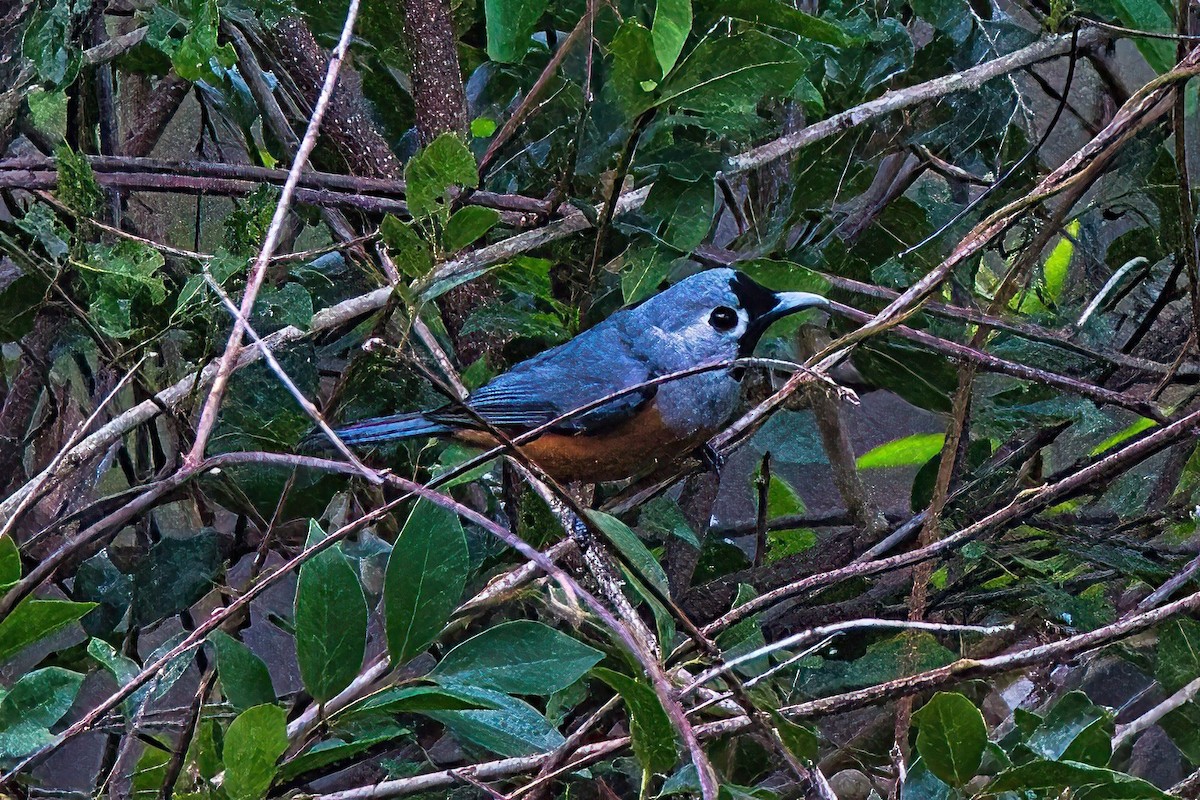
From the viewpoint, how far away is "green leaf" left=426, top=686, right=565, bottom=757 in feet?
4.57

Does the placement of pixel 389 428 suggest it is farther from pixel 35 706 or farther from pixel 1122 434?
pixel 1122 434

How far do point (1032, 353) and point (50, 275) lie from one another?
1.77m

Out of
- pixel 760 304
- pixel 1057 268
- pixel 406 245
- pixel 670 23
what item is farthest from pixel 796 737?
pixel 1057 268

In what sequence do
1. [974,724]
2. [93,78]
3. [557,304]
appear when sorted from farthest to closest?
[93,78] < [557,304] < [974,724]

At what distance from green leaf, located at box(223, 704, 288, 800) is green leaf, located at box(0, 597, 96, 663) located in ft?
0.97

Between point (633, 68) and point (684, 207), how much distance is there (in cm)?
34

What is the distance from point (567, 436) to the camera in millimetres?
2498

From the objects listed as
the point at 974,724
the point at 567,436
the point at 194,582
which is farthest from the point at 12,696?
the point at 567,436

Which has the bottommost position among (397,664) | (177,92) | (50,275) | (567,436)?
(567,436)

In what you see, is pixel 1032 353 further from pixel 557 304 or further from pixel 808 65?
pixel 557 304

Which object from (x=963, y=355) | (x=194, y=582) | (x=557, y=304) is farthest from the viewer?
(x=557, y=304)

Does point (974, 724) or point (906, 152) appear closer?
point (974, 724)

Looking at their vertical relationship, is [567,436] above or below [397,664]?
below

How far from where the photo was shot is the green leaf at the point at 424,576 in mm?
1369
